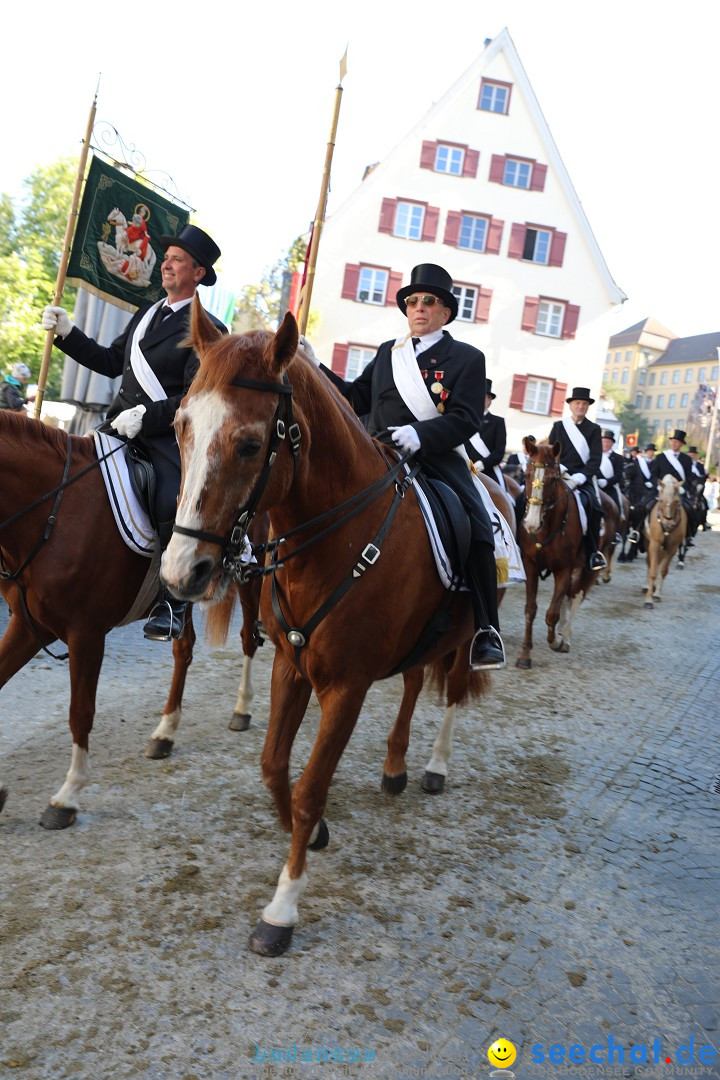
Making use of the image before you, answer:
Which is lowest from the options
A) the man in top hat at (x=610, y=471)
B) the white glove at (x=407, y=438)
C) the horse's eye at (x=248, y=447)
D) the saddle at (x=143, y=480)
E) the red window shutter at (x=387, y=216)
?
the saddle at (x=143, y=480)

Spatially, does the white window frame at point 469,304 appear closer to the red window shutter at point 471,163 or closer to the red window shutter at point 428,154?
the red window shutter at point 471,163

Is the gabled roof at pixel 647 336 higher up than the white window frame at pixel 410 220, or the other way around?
the gabled roof at pixel 647 336

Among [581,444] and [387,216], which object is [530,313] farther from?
[581,444]

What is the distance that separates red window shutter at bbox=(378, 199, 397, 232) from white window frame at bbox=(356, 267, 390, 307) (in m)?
1.58

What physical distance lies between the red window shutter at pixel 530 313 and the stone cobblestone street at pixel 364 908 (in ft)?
87.9

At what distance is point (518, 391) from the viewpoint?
30.5 metres

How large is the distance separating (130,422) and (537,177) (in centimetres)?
3096

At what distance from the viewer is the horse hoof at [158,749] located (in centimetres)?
479

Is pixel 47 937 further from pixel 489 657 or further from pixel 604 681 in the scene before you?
pixel 604 681

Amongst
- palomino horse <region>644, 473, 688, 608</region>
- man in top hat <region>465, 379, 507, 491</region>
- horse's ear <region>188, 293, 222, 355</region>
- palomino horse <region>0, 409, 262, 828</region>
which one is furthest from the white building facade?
horse's ear <region>188, 293, 222, 355</region>

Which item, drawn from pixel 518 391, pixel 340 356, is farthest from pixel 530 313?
pixel 340 356

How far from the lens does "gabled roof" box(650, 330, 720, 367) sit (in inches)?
4165

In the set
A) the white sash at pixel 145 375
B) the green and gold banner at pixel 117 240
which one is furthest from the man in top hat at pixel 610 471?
the white sash at pixel 145 375

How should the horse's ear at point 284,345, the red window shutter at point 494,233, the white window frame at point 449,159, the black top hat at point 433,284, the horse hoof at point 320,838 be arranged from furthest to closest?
the red window shutter at point 494,233, the white window frame at point 449,159, the black top hat at point 433,284, the horse hoof at point 320,838, the horse's ear at point 284,345
